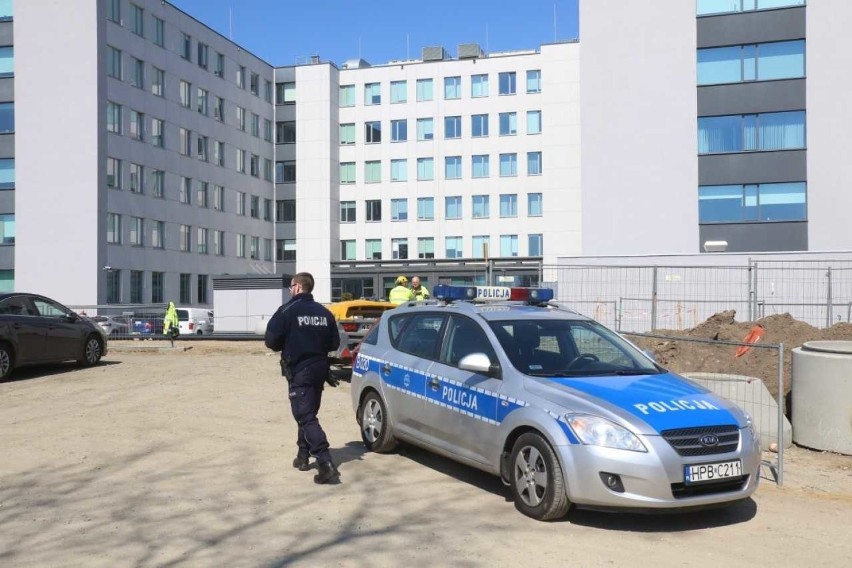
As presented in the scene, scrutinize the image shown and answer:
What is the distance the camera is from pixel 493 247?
58.0 m

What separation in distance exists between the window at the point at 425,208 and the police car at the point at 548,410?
165 feet

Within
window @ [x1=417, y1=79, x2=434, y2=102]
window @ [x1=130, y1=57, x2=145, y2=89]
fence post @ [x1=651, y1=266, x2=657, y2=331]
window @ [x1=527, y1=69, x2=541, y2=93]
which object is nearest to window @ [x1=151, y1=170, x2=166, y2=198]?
window @ [x1=130, y1=57, x2=145, y2=89]

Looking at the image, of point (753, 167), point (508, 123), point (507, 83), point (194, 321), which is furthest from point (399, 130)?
point (753, 167)

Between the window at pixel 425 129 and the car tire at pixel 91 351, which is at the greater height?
the window at pixel 425 129

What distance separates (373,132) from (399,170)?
317 cm

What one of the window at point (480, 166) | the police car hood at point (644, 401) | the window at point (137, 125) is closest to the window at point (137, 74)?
the window at point (137, 125)

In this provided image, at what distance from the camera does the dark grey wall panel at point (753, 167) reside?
32188mm

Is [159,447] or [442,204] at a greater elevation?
[442,204]

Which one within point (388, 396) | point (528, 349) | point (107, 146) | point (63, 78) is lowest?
point (388, 396)

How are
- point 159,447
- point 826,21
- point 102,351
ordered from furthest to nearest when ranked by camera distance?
point 826,21, point 102,351, point 159,447

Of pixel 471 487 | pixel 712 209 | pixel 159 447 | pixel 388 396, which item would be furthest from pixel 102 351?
pixel 712 209

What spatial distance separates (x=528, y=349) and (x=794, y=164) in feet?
92.1

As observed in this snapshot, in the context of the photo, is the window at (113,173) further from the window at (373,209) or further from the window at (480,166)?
the window at (480,166)

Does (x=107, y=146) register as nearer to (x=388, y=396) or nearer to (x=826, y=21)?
(x=826, y=21)
